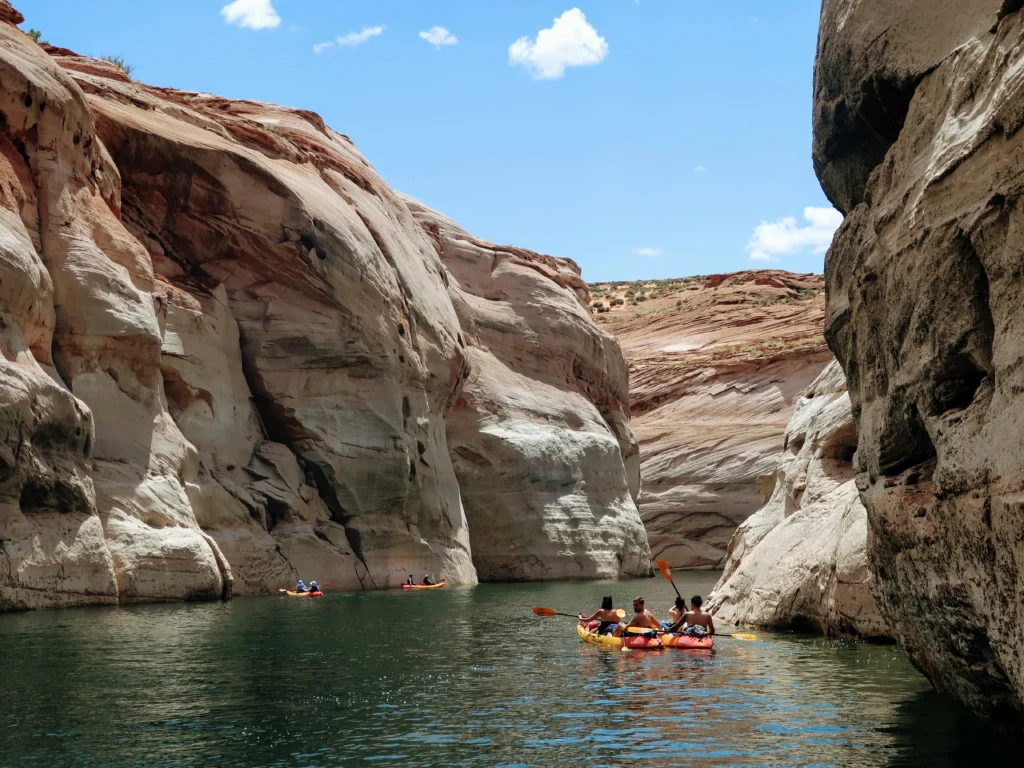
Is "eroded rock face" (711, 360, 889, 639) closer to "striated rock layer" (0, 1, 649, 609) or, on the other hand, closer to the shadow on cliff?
the shadow on cliff

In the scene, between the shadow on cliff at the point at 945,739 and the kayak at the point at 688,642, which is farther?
the kayak at the point at 688,642

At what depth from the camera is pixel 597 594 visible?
126 ft

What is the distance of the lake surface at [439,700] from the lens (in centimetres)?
1140

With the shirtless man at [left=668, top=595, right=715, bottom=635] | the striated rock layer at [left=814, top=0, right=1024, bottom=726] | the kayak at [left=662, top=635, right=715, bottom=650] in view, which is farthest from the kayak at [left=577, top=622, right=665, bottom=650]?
the striated rock layer at [left=814, top=0, right=1024, bottom=726]

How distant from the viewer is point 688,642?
20.7 m

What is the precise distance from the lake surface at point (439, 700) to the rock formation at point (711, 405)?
39.4 meters

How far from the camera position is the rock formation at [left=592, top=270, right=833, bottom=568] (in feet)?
203

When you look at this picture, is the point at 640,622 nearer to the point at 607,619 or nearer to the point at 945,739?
the point at 607,619

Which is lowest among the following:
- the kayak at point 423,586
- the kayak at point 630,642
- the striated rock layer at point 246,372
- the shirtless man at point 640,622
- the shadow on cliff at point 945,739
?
the shadow on cliff at point 945,739

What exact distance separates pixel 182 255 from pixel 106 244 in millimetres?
6594

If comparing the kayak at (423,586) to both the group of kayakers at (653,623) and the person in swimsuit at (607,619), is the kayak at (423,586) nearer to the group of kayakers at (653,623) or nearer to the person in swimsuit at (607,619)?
the person in swimsuit at (607,619)

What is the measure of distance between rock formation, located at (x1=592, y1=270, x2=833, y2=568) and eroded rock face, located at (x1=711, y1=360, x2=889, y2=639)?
3052cm

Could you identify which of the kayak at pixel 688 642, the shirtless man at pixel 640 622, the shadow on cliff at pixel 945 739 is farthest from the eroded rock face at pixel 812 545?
the shadow on cliff at pixel 945 739

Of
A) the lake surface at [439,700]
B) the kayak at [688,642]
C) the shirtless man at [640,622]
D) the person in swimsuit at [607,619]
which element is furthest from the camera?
the person in swimsuit at [607,619]
